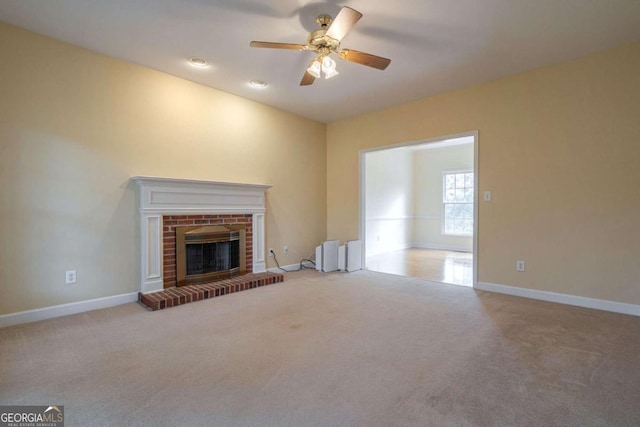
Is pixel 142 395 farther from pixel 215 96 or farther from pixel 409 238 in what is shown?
pixel 409 238

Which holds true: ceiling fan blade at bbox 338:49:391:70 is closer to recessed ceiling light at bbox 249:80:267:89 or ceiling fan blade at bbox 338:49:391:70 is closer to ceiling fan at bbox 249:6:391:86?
ceiling fan at bbox 249:6:391:86

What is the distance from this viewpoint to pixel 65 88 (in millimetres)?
2902

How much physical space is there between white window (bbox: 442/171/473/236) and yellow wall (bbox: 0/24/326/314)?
5.79m

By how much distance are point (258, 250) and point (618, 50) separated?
4750mm

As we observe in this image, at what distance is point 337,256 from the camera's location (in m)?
5.10

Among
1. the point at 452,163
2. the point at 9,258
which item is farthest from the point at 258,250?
the point at 452,163

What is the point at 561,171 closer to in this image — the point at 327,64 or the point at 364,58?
the point at 364,58

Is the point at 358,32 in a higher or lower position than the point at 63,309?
higher

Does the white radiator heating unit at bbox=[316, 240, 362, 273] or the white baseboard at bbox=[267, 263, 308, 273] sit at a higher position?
the white radiator heating unit at bbox=[316, 240, 362, 273]

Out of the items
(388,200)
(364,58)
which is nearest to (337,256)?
(388,200)

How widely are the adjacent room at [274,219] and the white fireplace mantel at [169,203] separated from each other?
2 cm

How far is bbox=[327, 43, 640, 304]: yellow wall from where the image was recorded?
2.94 m

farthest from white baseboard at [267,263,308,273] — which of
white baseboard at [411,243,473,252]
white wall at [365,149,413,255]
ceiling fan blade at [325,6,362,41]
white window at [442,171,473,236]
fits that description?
white window at [442,171,473,236]

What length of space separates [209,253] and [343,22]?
3.11m
